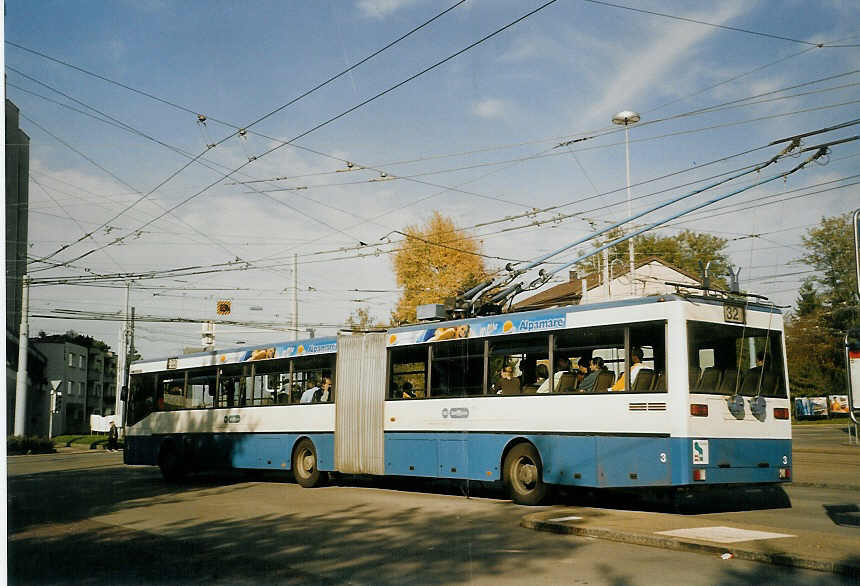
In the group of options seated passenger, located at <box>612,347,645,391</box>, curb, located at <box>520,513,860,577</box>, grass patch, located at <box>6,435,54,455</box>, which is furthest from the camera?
grass patch, located at <box>6,435,54,455</box>

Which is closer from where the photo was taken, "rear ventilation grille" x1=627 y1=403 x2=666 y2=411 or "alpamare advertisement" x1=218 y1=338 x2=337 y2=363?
"rear ventilation grille" x1=627 y1=403 x2=666 y2=411

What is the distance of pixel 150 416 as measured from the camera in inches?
922

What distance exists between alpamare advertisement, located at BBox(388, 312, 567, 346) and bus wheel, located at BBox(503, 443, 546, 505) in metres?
1.96

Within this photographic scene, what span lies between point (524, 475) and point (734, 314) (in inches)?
166

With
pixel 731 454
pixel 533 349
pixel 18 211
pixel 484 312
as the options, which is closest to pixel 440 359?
pixel 484 312

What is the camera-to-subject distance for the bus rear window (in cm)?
1233

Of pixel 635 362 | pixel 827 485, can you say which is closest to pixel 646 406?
pixel 635 362

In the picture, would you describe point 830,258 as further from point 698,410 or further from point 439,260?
point 698,410

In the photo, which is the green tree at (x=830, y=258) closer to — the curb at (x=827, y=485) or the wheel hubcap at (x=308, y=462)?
the curb at (x=827, y=485)

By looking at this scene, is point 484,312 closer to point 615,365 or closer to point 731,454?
point 615,365

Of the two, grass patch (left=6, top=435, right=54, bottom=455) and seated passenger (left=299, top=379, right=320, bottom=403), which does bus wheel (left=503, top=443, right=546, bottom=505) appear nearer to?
seated passenger (left=299, top=379, right=320, bottom=403)

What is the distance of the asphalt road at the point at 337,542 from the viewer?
7965 mm

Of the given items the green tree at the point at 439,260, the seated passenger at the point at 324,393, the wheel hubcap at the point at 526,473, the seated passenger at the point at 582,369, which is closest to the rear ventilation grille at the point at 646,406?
the seated passenger at the point at 582,369

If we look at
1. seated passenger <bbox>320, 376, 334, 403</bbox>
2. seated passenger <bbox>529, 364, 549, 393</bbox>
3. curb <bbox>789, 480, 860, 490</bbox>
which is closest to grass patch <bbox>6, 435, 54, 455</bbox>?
seated passenger <bbox>320, 376, 334, 403</bbox>
